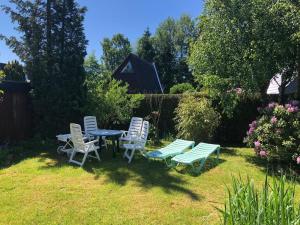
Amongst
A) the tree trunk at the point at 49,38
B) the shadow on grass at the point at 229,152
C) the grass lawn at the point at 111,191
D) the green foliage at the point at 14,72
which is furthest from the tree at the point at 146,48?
the grass lawn at the point at 111,191

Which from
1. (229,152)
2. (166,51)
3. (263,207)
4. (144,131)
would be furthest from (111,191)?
(166,51)

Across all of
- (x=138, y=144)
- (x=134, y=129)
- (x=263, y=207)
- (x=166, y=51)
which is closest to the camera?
(x=263, y=207)

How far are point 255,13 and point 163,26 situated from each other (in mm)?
40513

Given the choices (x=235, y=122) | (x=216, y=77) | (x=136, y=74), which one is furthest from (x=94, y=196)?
(x=136, y=74)

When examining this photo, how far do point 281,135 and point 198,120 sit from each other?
340 centimetres

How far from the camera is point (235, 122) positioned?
42.7 feet

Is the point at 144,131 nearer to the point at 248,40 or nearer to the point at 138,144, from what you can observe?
the point at 138,144

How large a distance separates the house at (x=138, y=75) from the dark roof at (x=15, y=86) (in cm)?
1750

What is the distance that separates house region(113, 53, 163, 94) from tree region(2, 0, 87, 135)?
1712 centimetres

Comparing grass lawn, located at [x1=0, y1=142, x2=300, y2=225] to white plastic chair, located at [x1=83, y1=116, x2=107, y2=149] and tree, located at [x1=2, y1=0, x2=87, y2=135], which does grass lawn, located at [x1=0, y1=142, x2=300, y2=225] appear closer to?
white plastic chair, located at [x1=83, y1=116, x2=107, y2=149]

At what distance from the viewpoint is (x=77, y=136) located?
8.65 metres

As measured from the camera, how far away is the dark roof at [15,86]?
11203mm

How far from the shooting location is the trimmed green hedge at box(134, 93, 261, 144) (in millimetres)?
12773

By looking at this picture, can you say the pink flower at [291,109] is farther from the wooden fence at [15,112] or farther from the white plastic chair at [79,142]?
the wooden fence at [15,112]
